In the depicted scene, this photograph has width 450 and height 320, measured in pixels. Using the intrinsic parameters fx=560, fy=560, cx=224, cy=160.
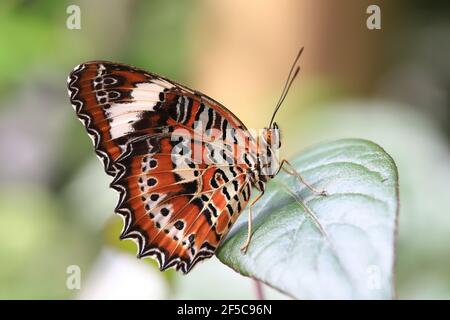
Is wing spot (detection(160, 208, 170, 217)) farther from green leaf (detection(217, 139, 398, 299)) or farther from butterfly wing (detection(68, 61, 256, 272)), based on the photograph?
green leaf (detection(217, 139, 398, 299))

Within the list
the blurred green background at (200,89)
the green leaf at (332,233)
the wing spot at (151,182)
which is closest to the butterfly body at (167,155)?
the wing spot at (151,182)

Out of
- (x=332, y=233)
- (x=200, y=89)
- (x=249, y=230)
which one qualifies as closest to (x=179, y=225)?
(x=249, y=230)

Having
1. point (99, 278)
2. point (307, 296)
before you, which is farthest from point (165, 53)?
point (307, 296)

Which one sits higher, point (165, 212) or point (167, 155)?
point (167, 155)

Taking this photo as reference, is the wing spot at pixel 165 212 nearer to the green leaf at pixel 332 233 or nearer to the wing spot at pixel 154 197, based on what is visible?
the wing spot at pixel 154 197

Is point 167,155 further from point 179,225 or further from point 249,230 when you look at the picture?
point 249,230

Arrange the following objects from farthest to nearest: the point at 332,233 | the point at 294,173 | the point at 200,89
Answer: the point at 200,89 < the point at 294,173 < the point at 332,233

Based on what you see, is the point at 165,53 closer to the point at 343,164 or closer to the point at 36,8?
the point at 36,8

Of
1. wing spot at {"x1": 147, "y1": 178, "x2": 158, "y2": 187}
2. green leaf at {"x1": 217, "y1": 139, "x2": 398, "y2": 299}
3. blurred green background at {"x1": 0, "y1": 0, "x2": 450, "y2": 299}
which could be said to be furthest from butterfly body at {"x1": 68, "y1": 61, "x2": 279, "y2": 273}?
blurred green background at {"x1": 0, "y1": 0, "x2": 450, "y2": 299}
